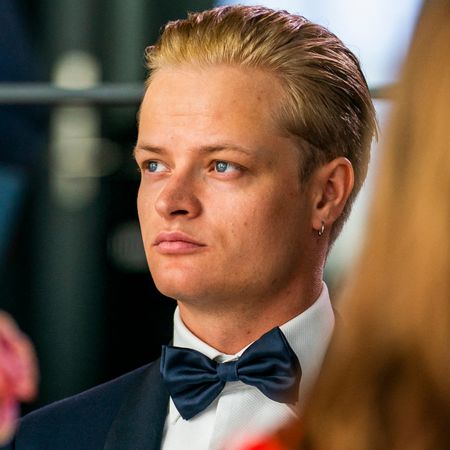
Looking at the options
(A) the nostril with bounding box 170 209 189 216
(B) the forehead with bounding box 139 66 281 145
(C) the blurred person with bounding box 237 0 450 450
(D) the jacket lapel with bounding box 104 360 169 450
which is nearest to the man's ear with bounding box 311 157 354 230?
(B) the forehead with bounding box 139 66 281 145

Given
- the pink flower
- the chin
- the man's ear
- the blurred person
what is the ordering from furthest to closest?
the pink flower → the man's ear → the chin → the blurred person

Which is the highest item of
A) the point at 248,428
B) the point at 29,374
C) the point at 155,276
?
the point at 155,276

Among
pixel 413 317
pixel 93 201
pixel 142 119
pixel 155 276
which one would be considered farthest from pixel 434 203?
pixel 93 201

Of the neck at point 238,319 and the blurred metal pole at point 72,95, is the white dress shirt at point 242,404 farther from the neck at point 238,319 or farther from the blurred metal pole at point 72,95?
the blurred metal pole at point 72,95

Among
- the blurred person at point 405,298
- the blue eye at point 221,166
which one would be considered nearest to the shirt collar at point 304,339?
the blue eye at point 221,166

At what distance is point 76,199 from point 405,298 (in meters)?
1.99

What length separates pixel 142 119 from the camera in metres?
1.81

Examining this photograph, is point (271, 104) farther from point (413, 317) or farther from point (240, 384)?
point (413, 317)

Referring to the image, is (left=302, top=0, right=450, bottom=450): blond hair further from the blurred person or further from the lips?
the lips

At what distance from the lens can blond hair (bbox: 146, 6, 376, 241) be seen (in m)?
1.75

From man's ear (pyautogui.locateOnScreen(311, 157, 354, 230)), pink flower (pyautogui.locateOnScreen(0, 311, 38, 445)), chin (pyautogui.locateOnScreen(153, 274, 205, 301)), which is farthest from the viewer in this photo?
pink flower (pyautogui.locateOnScreen(0, 311, 38, 445))

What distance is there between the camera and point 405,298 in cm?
80

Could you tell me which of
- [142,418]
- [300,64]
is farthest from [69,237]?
[300,64]

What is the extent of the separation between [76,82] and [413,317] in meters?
2.04
